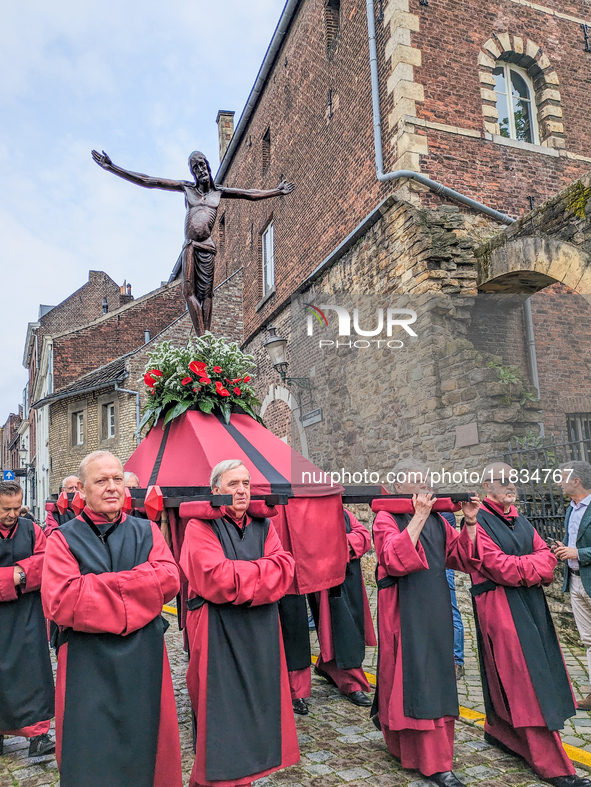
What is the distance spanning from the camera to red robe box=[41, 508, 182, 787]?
8.80 ft

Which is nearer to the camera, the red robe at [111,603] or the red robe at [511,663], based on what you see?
the red robe at [111,603]

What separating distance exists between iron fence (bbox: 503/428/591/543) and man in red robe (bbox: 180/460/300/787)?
3.94 m

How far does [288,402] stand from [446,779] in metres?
10.4

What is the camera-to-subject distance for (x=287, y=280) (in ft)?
45.3

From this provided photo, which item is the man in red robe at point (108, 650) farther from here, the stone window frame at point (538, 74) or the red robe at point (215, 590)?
the stone window frame at point (538, 74)

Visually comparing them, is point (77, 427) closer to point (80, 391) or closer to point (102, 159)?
point (80, 391)

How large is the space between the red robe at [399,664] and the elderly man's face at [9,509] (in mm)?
2536

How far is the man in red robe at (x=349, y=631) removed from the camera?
4984 mm

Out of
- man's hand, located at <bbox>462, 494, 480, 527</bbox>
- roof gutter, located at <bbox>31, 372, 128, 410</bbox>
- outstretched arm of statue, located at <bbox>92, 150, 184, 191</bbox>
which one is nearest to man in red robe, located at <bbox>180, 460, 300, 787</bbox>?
man's hand, located at <bbox>462, 494, 480, 527</bbox>

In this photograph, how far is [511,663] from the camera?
3568 millimetres

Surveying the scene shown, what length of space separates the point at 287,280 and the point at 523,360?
5.90 meters

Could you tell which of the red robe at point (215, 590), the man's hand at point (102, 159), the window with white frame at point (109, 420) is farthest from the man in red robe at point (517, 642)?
the window with white frame at point (109, 420)

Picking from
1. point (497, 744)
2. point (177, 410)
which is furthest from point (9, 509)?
point (497, 744)

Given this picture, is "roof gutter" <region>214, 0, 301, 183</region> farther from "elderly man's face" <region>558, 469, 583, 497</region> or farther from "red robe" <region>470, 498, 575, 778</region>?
"red robe" <region>470, 498, 575, 778</region>
